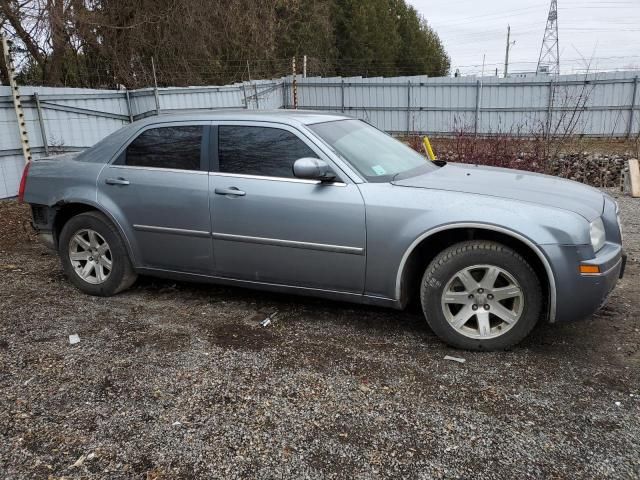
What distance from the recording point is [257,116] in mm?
4105

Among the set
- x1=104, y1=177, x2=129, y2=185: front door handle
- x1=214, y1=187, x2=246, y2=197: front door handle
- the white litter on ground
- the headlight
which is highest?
x1=104, y1=177, x2=129, y2=185: front door handle

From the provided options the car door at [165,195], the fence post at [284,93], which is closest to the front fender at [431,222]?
the car door at [165,195]

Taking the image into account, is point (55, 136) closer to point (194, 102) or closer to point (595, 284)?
point (194, 102)

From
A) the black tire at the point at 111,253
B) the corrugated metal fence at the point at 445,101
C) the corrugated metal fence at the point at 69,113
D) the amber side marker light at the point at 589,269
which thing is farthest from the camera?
the corrugated metal fence at the point at 445,101

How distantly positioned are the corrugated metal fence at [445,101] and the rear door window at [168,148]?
7.21 metres

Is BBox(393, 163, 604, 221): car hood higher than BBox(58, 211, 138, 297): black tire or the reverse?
higher

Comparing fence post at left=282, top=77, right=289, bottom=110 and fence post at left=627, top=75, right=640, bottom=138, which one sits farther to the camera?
fence post at left=282, top=77, right=289, bottom=110

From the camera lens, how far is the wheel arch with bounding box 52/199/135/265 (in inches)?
173

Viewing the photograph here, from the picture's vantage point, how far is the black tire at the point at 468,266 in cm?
326

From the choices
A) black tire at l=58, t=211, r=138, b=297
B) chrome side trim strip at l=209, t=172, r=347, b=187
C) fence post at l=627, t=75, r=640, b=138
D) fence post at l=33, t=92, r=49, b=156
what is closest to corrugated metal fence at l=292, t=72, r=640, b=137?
fence post at l=627, t=75, r=640, b=138

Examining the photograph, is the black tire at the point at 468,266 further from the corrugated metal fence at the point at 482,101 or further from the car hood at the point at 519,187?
the corrugated metal fence at the point at 482,101

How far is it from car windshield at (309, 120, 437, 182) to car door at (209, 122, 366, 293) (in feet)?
0.61

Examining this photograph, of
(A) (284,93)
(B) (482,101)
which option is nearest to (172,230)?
(B) (482,101)

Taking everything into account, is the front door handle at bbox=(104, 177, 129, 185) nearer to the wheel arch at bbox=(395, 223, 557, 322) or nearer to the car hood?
the car hood
